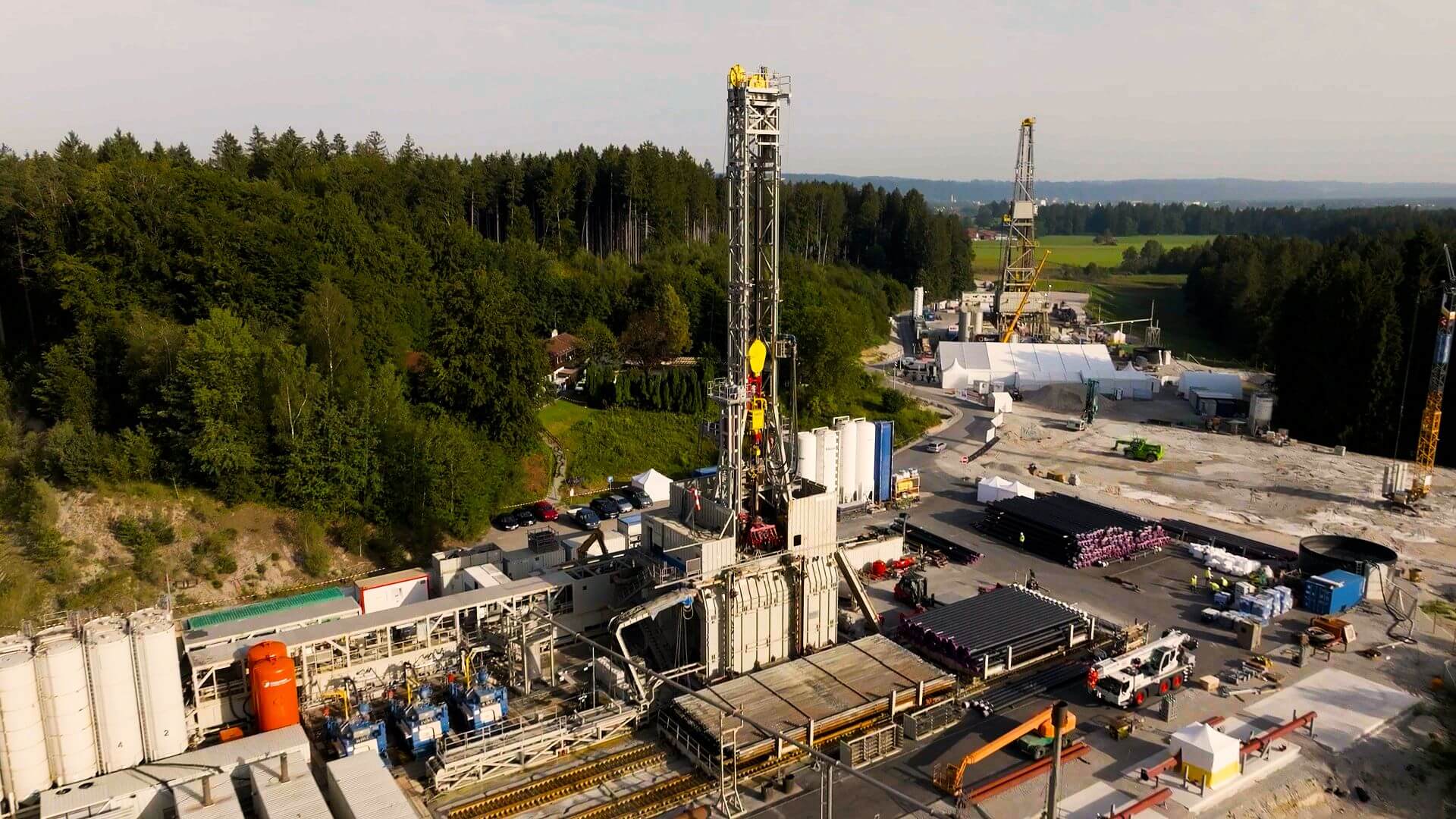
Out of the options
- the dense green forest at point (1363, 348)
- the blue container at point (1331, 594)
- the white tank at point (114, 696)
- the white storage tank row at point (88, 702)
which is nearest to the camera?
the white storage tank row at point (88, 702)

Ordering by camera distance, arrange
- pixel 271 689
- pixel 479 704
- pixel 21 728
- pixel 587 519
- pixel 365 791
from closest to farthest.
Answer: pixel 365 791, pixel 21 728, pixel 271 689, pixel 479 704, pixel 587 519

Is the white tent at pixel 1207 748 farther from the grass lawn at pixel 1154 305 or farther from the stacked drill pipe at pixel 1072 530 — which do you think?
the grass lawn at pixel 1154 305

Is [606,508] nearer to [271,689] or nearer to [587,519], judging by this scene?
[587,519]

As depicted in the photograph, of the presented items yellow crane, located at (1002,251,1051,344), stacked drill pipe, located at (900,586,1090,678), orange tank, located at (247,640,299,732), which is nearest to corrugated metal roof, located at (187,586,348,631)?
orange tank, located at (247,640,299,732)

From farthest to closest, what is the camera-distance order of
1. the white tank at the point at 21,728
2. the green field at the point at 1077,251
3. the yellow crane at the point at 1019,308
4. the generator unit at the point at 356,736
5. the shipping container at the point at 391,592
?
the green field at the point at 1077,251 → the yellow crane at the point at 1019,308 → the shipping container at the point at 391,592 → the generator unit at the point at 356,736 → the white tank at the point at 21,728

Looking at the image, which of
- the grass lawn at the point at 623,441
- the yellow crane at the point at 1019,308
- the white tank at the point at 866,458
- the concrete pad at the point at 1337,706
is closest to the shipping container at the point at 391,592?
the grass lawn at the point at 623,441

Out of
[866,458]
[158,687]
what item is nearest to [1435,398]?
[866,458]
